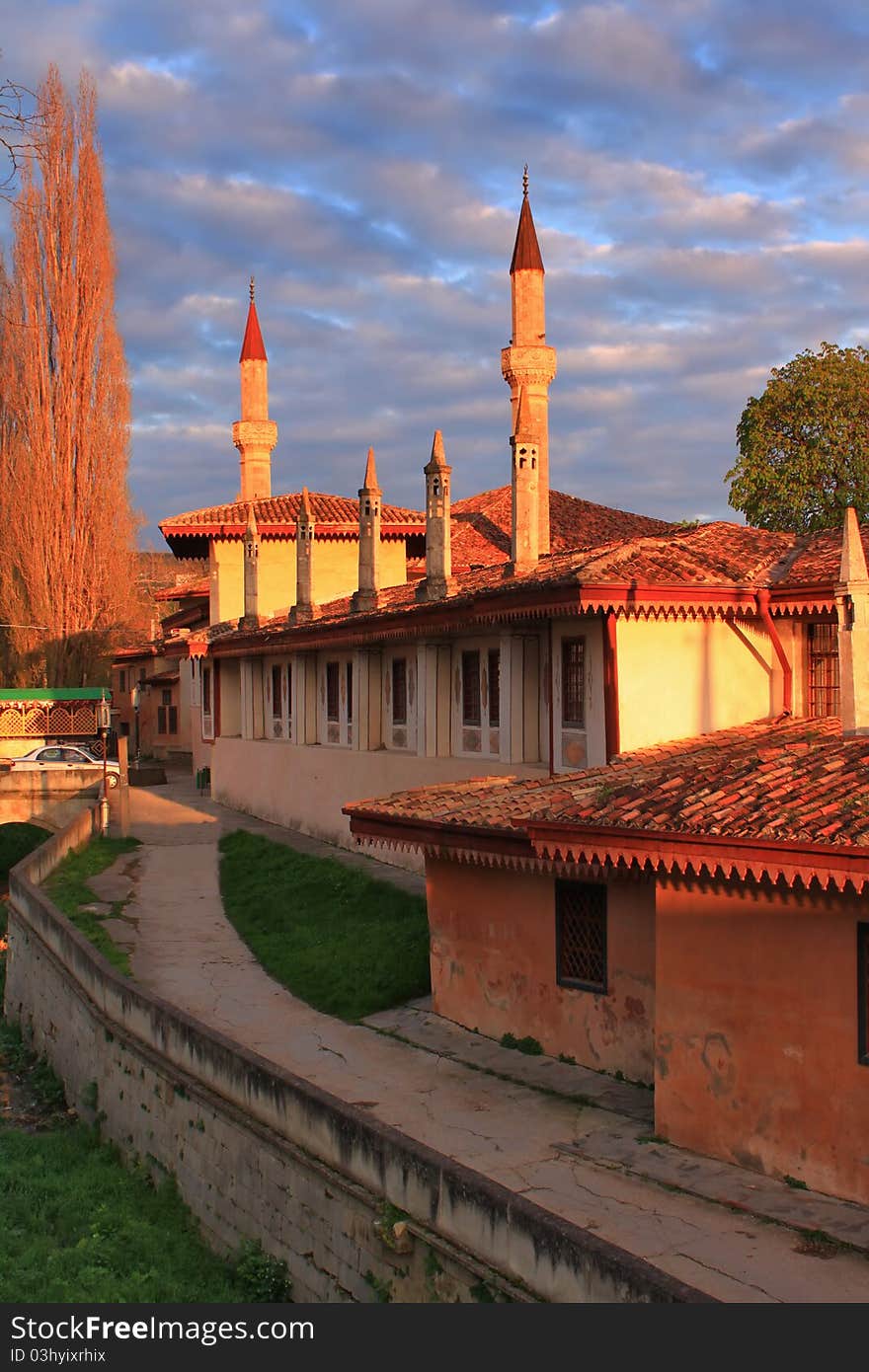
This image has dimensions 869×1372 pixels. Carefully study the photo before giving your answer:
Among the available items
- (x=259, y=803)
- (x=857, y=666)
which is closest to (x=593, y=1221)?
(x=857, y=666)

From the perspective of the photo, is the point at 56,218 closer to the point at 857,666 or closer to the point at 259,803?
the point at 259,803

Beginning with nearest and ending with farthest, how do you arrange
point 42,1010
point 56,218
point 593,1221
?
point 593,1221
point 42,1010
point 56,218

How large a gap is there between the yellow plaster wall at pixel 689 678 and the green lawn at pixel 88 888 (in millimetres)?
7025

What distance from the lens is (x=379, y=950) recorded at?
15.3 m

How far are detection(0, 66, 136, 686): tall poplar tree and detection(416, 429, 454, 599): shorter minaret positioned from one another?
2412cm

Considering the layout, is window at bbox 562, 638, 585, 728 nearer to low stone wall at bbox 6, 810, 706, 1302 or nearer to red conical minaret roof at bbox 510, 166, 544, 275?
low stone wall at bbox 6, 810, 706, 1302

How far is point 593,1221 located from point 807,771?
3686 mm

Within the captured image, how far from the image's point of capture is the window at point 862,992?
837 centimetres

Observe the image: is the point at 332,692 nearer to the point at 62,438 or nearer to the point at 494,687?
the point at 494,687

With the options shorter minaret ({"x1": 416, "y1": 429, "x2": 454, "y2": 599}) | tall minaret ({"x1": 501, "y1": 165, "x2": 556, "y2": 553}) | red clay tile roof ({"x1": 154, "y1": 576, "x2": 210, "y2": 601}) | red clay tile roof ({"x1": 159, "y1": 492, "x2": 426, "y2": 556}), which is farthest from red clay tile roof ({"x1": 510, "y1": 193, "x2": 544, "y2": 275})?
red clay tile roof ({"x1": 154, "y1": 576, "x2": 210, "y2": 601})

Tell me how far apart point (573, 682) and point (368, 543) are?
348 inches

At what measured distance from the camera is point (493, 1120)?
10242 mm

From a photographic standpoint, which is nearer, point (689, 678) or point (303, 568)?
point (689, 678)

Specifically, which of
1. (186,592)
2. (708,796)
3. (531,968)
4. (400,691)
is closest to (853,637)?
(708,796)
